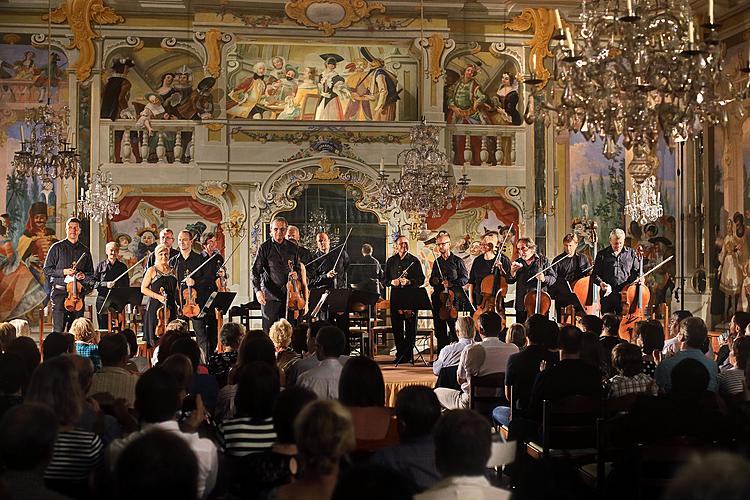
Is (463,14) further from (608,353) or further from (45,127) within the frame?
(608,353)

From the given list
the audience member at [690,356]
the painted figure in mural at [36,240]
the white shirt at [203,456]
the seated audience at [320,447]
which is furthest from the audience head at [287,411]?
the painted figure in mural at [36,240]

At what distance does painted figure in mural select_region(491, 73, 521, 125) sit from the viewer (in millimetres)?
15336

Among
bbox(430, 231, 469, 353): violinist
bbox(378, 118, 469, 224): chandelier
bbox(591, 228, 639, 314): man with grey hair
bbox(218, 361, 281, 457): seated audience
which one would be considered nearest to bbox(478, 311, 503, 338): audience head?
bbox(218, 361, 281, 457): seated audience

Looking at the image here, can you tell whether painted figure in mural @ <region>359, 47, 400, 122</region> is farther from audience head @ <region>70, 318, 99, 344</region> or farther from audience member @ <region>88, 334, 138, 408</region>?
audience member @ <region>88, 334, 138, 408</region>

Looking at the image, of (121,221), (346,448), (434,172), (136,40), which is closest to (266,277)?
(434,172)

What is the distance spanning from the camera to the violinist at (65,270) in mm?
12211

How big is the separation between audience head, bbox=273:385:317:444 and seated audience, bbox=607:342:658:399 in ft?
8.89

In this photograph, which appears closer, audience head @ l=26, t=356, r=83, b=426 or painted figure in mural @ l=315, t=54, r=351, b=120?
audience head @ l=26, t=356, r=83, b=426

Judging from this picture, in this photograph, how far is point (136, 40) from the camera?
48.0 feet

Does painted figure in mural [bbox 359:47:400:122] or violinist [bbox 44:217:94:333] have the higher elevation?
painted figure in mural [bbox 359:47:400:122]

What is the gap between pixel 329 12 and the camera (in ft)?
49.2

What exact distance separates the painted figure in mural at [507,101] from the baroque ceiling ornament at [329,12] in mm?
2234

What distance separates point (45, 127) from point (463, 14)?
22.1 feet

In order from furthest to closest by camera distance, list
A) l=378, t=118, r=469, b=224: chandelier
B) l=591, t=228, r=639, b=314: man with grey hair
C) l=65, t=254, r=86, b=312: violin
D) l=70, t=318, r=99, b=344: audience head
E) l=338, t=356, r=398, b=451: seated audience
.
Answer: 1. l=378, t=118, r=469, b=224: chandelier
2. l=591, t=228, r=639, b=314: man with grey hair
3. l=65, t=254, r=86, b=312: violin
4. l=70, t=318, r=99, b=344: audience head
5. l=338, t=356, r=398, b=451: seated audience
